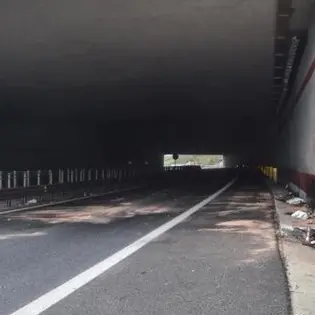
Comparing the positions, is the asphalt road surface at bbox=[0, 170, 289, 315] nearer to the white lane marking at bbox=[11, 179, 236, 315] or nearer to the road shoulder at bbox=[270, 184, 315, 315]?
the white lane marking at bbox=[11, 179, 236, 315]

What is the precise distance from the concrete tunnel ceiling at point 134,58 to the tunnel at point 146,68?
0.04 metres

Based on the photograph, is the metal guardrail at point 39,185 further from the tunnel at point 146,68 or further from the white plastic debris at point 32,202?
the tunnel at point 146,68

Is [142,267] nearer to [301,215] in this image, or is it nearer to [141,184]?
[301,215]

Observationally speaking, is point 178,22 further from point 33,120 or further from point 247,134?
point 247,134

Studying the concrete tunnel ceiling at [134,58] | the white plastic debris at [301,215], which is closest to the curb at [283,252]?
the white plastic debris at [301,215]

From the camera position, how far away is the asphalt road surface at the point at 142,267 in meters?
6.62

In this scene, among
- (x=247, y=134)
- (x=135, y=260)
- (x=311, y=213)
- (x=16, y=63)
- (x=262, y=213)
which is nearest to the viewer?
(x=135, y=260)

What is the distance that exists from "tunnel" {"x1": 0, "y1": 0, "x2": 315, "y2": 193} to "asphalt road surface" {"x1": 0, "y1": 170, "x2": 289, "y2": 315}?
549 centimetres

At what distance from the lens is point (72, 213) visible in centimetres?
1753

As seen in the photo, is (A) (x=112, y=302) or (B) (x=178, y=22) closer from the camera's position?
(A) (x=112, y=302)

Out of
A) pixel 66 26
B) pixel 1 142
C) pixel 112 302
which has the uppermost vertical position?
pixel 66 26

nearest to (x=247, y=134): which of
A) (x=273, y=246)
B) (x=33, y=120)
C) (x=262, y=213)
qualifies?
(x=33, y=120)

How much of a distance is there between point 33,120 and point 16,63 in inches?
811

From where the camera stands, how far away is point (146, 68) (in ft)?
75.2
